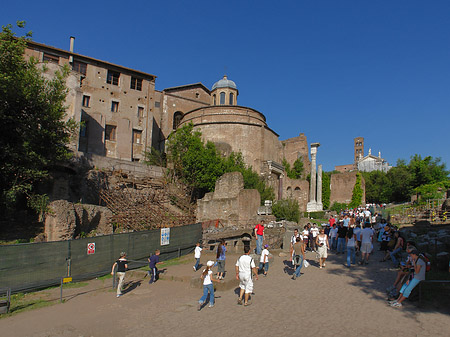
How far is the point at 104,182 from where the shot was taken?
23219mm

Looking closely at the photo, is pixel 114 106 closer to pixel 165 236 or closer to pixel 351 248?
pixel 165 236

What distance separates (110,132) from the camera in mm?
31922

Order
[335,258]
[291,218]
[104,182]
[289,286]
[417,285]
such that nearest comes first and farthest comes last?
[417,285]
[289,286]
[335,258]
[104,182]
[291,218]

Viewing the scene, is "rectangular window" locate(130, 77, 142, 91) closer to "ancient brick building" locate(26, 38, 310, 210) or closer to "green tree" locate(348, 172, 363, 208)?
"ancient brick building" locate(26, 38, 310, 210)

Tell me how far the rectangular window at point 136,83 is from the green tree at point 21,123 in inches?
654

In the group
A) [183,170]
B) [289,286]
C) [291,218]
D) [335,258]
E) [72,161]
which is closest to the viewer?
[289,286]

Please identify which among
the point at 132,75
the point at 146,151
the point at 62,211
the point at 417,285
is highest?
the point at 132,75

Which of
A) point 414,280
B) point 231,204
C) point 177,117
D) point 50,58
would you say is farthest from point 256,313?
point 177,117

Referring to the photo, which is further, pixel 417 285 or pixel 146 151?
pixel 146 151

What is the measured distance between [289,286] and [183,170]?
762 inches

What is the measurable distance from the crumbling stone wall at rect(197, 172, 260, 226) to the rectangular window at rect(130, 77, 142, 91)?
17.1 m

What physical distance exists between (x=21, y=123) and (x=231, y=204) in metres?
13.0

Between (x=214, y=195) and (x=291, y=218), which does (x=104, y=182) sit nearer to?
(x=214, y=195)

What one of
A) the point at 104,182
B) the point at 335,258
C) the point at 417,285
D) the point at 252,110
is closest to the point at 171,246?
the point at 335,258
